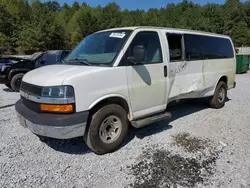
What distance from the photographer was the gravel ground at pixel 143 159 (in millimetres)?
2947

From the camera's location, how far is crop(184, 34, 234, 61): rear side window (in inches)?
198

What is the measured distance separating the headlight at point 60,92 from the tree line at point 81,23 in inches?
1706

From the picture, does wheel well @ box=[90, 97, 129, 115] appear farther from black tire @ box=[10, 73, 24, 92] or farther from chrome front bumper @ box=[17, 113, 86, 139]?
black tire @ box=[10, 73, 24, 92]

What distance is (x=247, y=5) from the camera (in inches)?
2304

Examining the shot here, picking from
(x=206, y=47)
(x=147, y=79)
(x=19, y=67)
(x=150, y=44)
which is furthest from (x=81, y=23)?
(x=147, y=79)

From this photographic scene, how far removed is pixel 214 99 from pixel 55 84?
4738 millimetres

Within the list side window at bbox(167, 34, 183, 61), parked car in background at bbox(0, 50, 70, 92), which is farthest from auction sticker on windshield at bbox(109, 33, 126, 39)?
parked car in background at bbox(0, 50, 70, 92)

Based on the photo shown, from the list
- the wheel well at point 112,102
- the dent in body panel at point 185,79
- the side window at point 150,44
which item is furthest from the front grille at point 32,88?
the dent in body panel at point 185,79

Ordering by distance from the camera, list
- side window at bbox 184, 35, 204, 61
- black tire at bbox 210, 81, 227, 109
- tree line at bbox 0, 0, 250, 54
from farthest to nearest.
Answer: tree line at bbox 0, 0, 250, 54
black tire at bbox 210, 81, 227, 109
side window at bbox 184, 35, 204, 61

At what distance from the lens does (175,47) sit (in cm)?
466

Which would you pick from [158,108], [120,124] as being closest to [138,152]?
[120,124]

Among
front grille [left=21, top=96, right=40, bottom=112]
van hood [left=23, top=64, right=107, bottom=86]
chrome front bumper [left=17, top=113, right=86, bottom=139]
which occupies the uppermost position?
van hood [left=23, top=64, right=107, bottom=86]

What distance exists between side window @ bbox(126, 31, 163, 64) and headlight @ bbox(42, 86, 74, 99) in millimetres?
1461

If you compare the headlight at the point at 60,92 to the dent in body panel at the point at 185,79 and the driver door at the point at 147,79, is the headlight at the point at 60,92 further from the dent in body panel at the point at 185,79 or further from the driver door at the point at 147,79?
the dent in body panel at the point at 185,79
